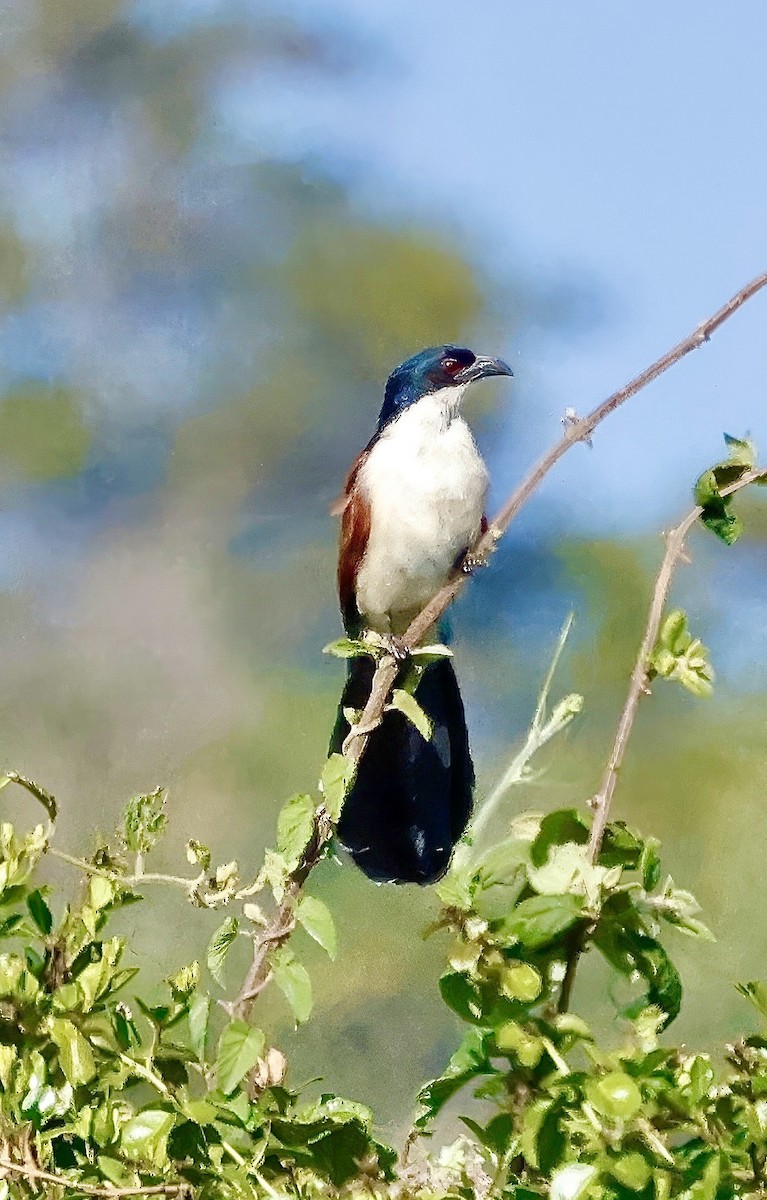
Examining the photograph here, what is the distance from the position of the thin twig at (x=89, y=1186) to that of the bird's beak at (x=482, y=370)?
3.11 feet

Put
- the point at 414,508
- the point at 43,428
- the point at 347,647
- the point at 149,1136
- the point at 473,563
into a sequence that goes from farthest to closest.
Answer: the point at 414,508 < the point at 43,428 < the point at 473,563 < the point at 347,647 < the point at 149,1136

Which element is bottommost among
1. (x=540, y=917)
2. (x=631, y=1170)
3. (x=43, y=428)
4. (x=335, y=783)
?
(x=631, y=1170)

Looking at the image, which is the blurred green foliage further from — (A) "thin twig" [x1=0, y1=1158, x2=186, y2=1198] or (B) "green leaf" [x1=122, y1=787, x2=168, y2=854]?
(A) "thin twig" [x1=0, y1=1158, x2=186, y2=1198]

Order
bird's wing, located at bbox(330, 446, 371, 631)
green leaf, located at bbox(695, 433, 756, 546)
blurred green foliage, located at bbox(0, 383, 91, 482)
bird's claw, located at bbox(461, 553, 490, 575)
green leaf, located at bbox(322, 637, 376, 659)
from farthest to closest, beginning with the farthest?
bird's wing, located at bbox(330, 446, 371, 631), blurred green foliage, located at bbox(0, 383, 91, 482), bird's claw, located at bbox(461, 553, 490, 575), green leaf, located at bbox(322, 637, 376, 659), green leaf, located at bbox(695, 433, 756, 546)

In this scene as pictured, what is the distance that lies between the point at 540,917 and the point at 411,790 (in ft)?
2.16

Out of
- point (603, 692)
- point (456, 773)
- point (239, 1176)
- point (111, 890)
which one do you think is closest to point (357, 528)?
point (456, 773)

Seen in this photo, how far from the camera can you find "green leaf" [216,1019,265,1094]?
585 mm

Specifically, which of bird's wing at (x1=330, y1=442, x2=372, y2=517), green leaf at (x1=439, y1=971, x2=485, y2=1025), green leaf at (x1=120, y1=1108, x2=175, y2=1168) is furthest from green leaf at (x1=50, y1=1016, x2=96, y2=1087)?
bird's wing at (x1=330, y1=442, x2=372, y2=517)

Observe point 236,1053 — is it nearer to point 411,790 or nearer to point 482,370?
point 411,790

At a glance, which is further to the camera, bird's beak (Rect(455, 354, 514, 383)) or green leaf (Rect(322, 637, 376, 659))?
bird's beak (Rect(455, 354, 514, 383))

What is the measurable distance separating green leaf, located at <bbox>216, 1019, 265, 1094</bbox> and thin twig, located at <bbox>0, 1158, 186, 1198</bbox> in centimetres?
5

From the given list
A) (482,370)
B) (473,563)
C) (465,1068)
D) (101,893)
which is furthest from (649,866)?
(482,370)

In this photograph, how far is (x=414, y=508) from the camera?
148 cm

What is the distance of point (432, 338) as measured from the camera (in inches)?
50.8
